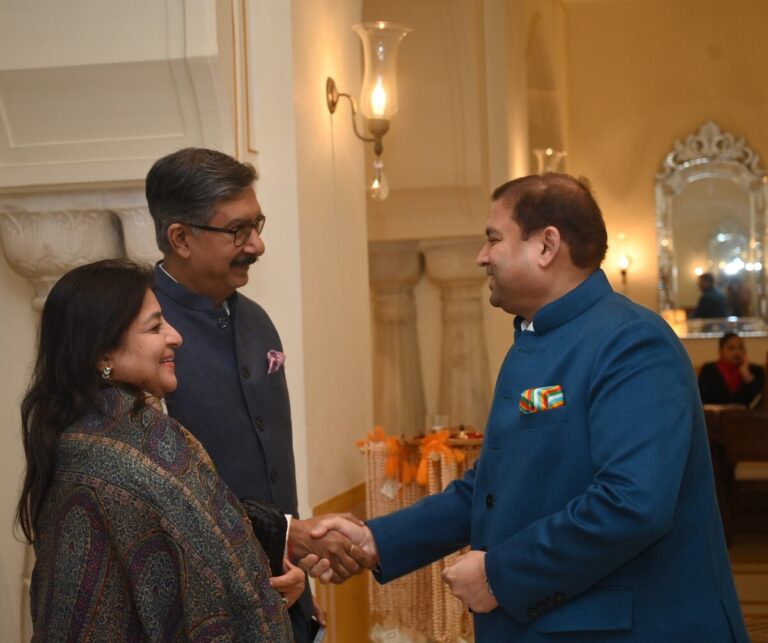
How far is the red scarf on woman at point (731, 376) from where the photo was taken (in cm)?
1025

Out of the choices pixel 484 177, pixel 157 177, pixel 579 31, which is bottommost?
pixel 157 177

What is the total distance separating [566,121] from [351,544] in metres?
10.3

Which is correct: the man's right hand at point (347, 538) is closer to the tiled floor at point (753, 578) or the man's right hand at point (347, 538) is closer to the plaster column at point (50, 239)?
the plaster column at point (50, 239)

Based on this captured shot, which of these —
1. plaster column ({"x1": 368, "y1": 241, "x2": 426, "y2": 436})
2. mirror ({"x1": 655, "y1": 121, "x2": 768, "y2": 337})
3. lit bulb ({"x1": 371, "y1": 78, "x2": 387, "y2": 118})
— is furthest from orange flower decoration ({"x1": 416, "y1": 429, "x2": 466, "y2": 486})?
mirror ({"x1": 655, "y1": 121, "x2": 768, "y2": 337})

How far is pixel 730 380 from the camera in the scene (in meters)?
10.3

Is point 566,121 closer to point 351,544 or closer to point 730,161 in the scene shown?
point 730,161

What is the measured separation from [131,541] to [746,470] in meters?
7.66

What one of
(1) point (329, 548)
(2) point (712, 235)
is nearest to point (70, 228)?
(1) point (329, 548)

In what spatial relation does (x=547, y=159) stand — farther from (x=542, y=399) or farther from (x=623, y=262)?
(x=542, y=399)

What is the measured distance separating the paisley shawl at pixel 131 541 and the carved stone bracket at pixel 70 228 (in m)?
1.69

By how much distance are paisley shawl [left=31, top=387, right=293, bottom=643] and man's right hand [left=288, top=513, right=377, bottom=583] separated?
2.84 feet

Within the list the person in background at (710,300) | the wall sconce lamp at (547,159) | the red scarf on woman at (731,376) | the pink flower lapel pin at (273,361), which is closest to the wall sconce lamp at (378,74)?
the pink flower lapel pin at (273,361)

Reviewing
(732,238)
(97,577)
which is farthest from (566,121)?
(97,577)

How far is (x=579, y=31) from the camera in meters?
13.0
